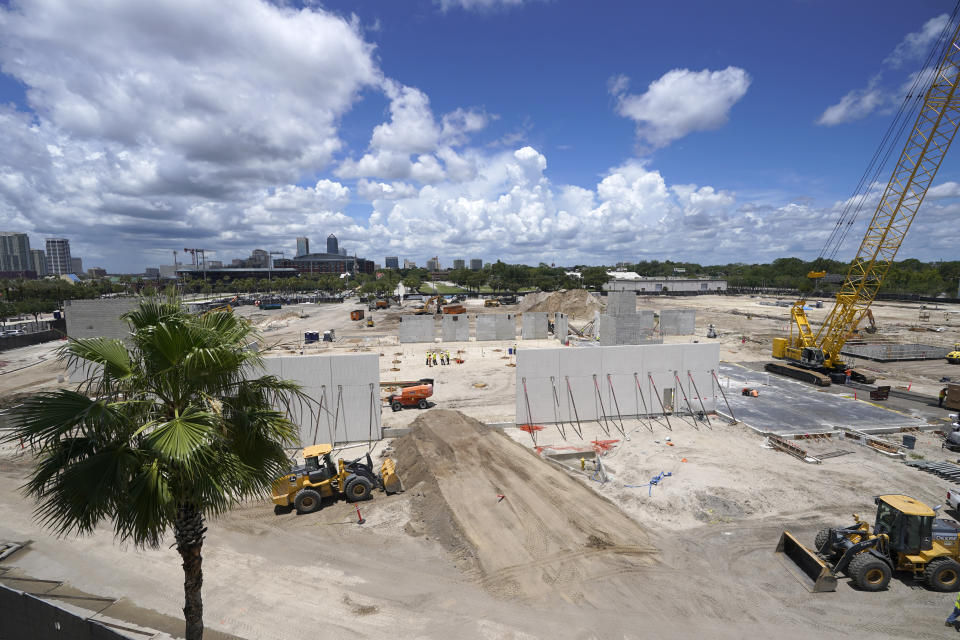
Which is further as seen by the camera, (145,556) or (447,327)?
(447,327)

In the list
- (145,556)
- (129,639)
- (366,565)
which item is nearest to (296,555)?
(366,565)

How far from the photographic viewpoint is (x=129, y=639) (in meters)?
6.90

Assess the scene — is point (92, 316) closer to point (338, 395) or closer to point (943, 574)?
point (338, 395)

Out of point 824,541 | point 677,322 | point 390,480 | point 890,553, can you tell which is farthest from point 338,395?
point 677,322

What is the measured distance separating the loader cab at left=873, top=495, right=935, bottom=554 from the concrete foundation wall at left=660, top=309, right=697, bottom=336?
42.0 m

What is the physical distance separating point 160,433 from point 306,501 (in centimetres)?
1057

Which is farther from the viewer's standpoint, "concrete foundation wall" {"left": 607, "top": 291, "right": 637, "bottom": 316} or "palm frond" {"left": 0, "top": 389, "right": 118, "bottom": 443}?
"concrete foundation wall" {"left": 607, "top": 291, "right": 637, "bottom": 316}

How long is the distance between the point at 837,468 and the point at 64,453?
74.9 ft

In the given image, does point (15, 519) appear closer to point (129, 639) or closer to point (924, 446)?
point (129, 639)

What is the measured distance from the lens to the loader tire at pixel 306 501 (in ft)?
46.1

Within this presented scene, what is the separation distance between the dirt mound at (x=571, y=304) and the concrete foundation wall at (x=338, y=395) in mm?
49376

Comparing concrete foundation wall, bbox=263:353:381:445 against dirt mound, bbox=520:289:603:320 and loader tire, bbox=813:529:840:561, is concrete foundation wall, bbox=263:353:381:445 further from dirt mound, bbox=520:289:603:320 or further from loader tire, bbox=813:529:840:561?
dirt mound, bbox=520:289:603:320

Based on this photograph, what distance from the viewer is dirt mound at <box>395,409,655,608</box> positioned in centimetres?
1090

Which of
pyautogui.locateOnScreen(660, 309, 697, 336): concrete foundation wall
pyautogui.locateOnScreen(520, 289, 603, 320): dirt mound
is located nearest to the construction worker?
pyautogui.locateOnScreen(660, 309, 697, 336): concrete foundation wall
